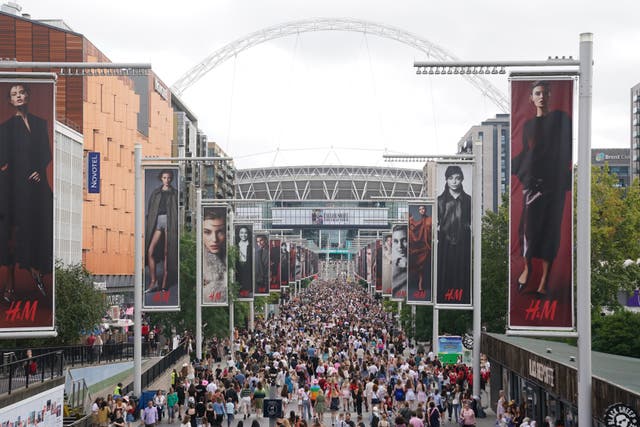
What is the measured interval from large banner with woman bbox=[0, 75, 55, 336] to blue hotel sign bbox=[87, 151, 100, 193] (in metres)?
60.5

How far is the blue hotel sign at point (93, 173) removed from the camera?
260 feet

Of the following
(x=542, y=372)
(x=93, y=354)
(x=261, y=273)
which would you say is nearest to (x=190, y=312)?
(x=261, y=273)

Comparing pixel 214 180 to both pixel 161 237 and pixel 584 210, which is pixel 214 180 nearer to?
pixel 161 237

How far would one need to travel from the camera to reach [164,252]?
115 feet

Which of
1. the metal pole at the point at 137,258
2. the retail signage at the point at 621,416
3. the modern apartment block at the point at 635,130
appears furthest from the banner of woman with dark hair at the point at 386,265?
the modern apartment block at the point at 635,130

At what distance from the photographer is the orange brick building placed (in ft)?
262

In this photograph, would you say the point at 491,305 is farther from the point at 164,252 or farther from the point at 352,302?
the point at 352,302

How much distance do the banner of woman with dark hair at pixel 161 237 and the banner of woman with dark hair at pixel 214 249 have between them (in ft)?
36.4

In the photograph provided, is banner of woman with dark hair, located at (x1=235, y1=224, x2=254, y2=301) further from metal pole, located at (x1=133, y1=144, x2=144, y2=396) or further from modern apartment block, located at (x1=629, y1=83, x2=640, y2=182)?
modern apartment block, located at (x1=629, y1=83, x2=640, y2=182)

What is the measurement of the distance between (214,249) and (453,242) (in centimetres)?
1365

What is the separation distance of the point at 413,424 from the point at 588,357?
440 inches

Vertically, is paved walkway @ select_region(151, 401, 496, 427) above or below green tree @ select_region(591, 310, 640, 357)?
below

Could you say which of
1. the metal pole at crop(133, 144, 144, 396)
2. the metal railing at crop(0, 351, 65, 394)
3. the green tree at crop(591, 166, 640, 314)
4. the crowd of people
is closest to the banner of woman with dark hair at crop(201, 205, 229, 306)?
the crowd of people

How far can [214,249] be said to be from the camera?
47.2 meters
